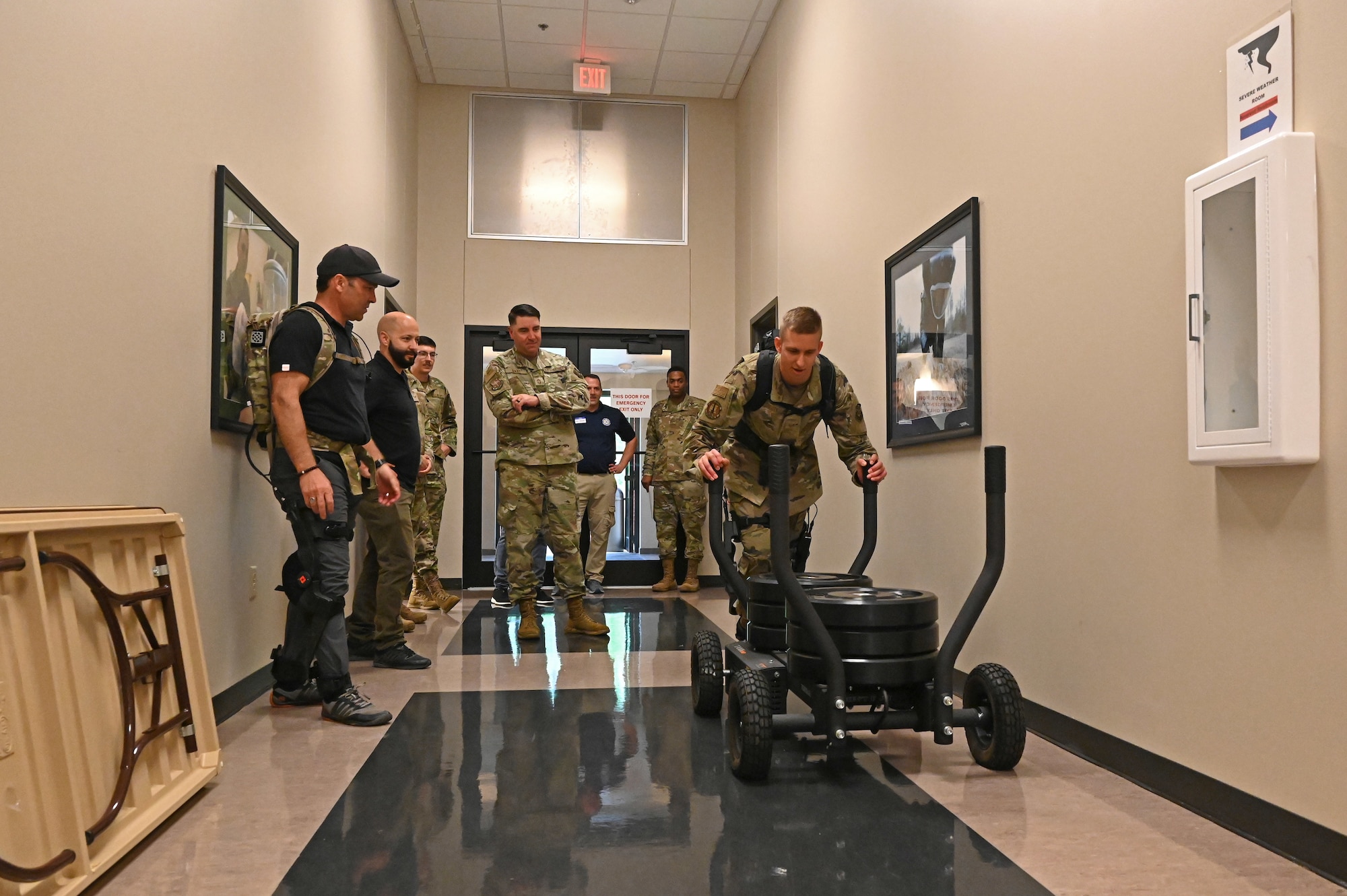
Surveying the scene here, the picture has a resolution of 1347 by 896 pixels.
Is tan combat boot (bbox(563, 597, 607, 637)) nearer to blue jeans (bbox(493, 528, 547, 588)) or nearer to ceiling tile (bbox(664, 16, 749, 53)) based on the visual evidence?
blue jeans (bbox(493, 528, 547, 588))

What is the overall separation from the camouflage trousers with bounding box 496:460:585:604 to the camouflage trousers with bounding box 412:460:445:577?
918 millimetres

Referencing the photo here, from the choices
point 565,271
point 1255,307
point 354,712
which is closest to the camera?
point 1255,307

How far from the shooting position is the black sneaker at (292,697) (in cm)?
325

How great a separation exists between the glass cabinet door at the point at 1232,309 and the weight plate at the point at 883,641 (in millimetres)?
781

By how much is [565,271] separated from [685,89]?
1.76 m

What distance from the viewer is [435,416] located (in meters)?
5.97

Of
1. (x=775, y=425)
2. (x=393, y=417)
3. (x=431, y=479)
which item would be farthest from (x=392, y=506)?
(x=431, y=479)

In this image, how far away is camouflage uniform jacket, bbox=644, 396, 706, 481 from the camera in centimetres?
723

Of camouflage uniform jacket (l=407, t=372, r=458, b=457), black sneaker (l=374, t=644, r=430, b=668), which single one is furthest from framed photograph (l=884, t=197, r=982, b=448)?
camouflage uniform jacket (l=407, t=372, r=458, b=457)

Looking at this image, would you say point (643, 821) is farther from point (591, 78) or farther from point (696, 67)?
point (696, 67)

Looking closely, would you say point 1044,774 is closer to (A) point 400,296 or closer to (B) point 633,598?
(B) point 633,598

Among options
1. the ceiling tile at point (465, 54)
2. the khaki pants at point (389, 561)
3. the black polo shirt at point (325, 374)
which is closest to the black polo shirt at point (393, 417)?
the khaki pants at point (389, 561)

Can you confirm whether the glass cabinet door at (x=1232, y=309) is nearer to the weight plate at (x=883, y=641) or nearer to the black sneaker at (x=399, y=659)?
the weight plate at (x=883, y=641)

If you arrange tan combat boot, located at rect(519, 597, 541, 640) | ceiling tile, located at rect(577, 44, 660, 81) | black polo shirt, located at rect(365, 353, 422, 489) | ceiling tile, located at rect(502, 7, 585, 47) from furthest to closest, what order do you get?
ceiling tile, located at rect(577, 44, 660, 81), ceiling tile, located at rect(502, 7, 585, 47), tan combat boot, located at rect(519, 597, 541, 640), black polo shirt, located at rect(365, 353, 422, 489)
